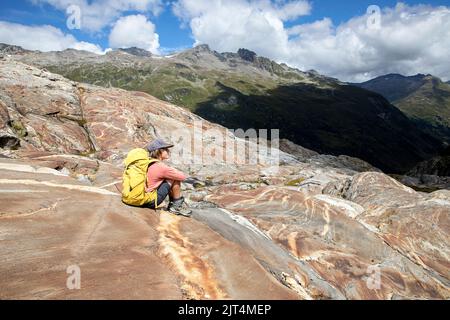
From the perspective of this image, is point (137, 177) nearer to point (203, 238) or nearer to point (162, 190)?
point (162, 190)

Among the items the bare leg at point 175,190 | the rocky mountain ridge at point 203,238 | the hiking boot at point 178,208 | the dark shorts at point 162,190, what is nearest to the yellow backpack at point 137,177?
the dark shorts at point 162,190

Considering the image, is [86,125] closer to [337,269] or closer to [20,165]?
[20,165]

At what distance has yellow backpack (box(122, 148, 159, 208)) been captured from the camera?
1513 centimetres

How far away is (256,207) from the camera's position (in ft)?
92.1

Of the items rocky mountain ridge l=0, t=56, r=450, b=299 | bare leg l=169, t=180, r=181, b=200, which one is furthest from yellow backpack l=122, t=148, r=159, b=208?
bare leg l=169, t=180, r=181, b=200

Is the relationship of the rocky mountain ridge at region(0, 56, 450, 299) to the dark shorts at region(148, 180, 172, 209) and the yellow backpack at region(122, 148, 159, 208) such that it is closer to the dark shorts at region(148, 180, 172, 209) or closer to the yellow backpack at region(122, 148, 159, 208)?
the dark shorts at region(148, 180, 172, 209)

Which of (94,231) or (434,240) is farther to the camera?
(434,240)

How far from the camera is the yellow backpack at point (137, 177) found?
15133 mm

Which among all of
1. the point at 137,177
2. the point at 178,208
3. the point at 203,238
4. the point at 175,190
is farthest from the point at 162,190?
the point at 203,238

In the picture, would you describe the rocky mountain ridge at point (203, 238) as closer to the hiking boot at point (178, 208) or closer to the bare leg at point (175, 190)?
the hiking boot at point (178, 208)

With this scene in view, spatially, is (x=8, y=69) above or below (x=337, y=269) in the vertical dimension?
above
